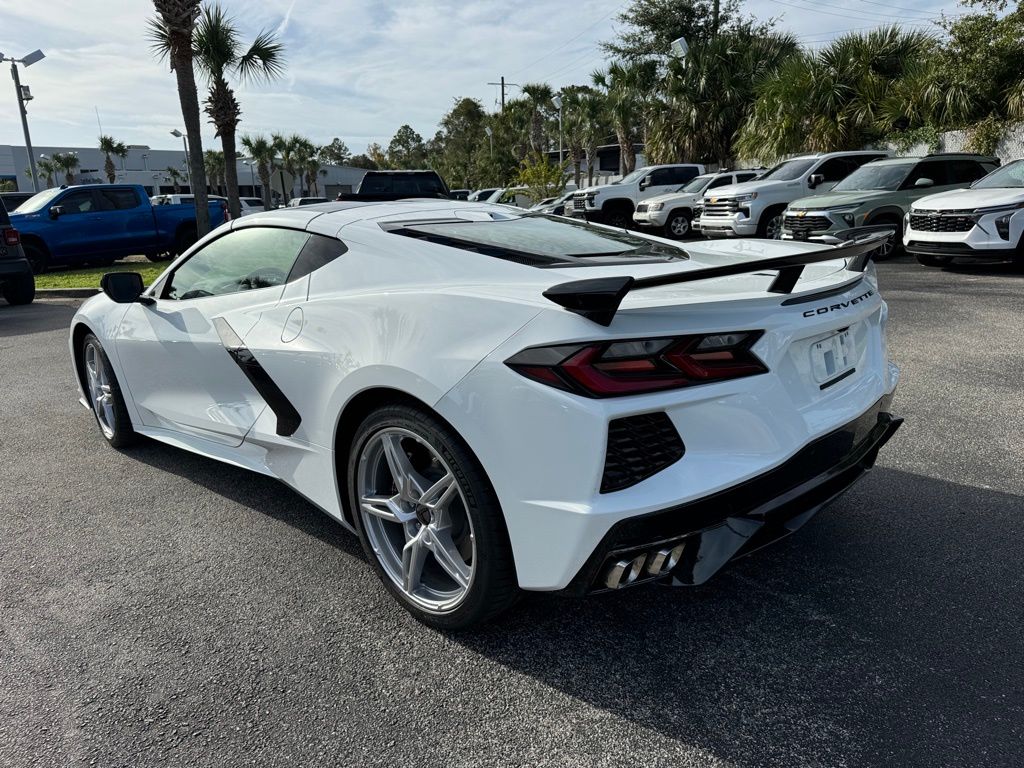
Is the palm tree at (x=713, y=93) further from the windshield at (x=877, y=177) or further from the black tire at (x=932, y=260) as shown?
the black tire at (x=932, y=260)

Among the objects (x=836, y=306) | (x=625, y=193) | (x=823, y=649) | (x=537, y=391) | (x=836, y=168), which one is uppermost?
(x=836, y=168)

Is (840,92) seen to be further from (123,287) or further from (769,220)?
(123,287)

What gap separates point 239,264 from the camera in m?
3.41

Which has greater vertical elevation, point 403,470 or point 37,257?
point 37,257

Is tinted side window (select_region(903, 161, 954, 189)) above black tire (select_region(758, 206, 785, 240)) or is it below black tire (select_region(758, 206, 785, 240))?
above

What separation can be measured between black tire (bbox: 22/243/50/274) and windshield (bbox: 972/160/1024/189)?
1701 cm

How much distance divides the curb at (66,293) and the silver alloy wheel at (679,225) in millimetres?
12147

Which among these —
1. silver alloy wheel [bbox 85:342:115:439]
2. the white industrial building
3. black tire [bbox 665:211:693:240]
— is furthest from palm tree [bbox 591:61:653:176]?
the white industrial building

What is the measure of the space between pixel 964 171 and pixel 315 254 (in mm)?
12879

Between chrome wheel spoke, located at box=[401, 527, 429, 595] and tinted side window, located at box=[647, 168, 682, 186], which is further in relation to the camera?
tinted side window, located at box=[647, 168, 682, 186]

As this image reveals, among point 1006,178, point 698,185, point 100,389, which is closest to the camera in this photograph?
point 100,389

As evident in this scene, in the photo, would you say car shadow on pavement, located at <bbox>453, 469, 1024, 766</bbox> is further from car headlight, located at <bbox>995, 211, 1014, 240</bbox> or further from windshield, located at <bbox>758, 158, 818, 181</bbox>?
windshield, located at <bbox>758, 158, 818, 181</bbox>

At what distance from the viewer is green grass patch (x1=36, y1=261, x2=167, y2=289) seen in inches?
527

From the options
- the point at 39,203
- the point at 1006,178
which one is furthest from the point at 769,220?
the point at 39,203
